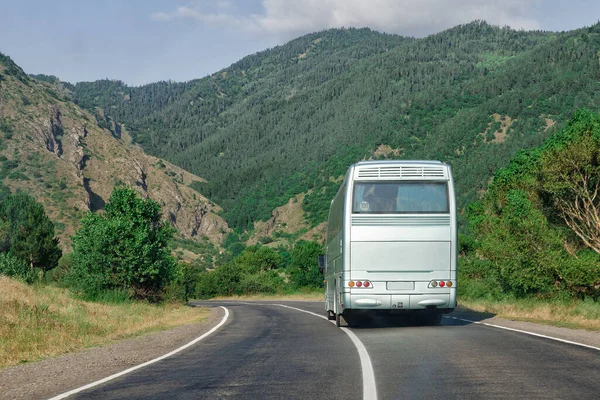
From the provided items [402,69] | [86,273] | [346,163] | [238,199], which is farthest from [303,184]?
[86,273]

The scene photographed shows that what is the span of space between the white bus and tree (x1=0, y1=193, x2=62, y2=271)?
52.1 metres

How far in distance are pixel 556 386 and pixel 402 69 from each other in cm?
18432

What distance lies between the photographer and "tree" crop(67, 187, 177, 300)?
1404 inches

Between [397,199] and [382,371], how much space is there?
8112 mm

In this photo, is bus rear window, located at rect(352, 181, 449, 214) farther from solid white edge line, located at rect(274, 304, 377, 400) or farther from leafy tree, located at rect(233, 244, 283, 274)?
leafy tree, located at rect(233, 244, 283, 274)

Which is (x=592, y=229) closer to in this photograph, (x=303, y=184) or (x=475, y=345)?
(x=475, y=345)

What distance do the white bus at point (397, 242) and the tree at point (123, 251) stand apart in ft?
71.9

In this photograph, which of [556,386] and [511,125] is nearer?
[556,386]

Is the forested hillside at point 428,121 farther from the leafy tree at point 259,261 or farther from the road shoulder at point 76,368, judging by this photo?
the road shoulder at point 76,368

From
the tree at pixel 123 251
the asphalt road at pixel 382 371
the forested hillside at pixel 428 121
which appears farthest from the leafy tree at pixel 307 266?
the asphalt road at pixel 382 371

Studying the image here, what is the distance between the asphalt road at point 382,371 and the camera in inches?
309

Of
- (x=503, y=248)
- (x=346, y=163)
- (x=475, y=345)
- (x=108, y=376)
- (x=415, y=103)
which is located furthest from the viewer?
(x=415, y=103)

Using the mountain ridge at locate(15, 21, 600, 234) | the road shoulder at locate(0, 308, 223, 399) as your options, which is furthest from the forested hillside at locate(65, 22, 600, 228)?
the road shoulder at locate(0, 308, 223, 399)

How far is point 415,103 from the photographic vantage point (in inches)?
6230
